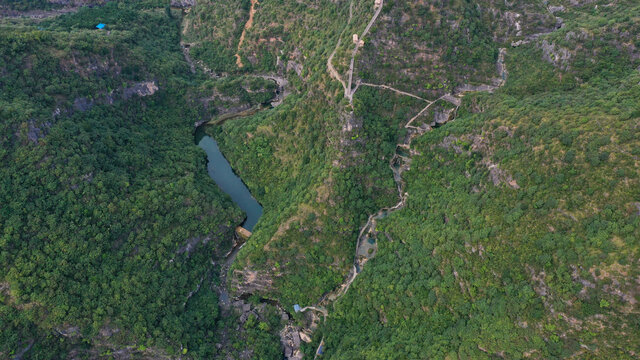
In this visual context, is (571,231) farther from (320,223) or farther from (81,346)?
(81,346)

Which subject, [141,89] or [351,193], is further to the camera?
[141,89]

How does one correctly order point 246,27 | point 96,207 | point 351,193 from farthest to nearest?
point 246,27
point 351,193
point 96,207

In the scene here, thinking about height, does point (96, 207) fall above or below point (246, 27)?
below

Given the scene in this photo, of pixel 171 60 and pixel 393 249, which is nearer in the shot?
pixel 393 249

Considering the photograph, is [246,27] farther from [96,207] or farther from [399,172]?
[96,207]

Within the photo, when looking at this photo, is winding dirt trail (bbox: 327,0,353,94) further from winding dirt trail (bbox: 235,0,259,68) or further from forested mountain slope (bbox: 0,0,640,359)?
winding dirt trail (bbox: 235,0,259,68)

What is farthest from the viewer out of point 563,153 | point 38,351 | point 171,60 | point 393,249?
point 171,60

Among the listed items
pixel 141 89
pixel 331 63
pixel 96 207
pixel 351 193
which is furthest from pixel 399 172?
pixel 141 89

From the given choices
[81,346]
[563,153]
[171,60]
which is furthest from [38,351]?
[563,153]
